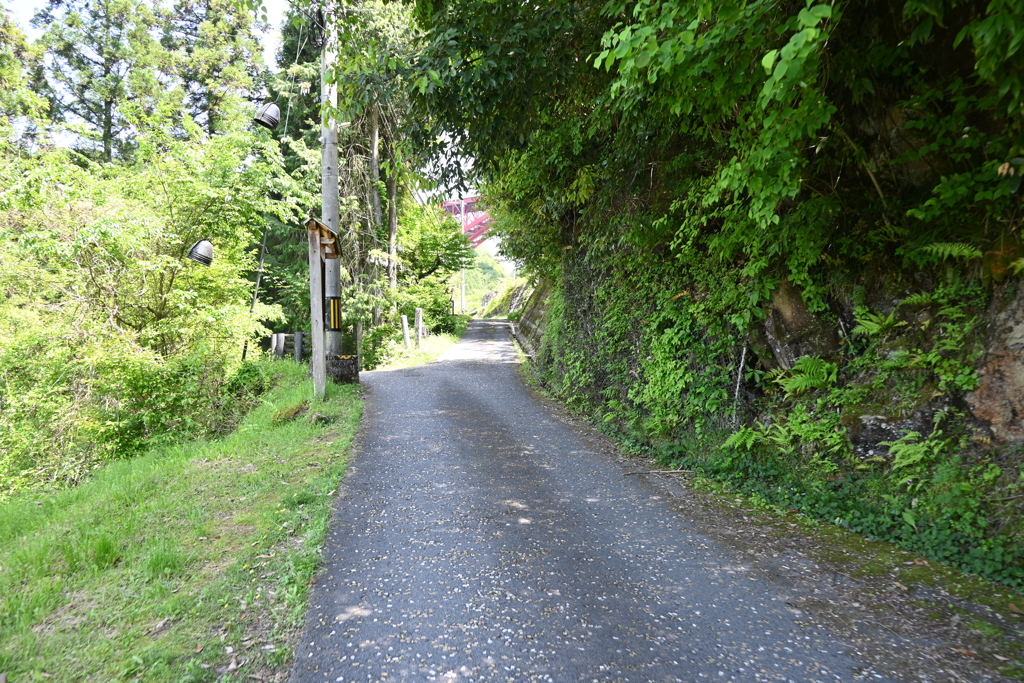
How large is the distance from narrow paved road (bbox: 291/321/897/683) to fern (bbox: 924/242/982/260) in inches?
97.4

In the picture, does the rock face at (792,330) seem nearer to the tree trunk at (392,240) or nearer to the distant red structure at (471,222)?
the tree trunk at (392,240)

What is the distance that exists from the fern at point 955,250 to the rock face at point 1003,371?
0.28 meters

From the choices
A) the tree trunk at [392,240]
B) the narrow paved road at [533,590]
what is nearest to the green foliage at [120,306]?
the narrow paved road at [533,590]

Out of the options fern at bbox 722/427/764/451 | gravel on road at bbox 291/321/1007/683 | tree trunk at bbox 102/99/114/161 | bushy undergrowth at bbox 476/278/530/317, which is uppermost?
tree trunk at bbox 102/99/114/161

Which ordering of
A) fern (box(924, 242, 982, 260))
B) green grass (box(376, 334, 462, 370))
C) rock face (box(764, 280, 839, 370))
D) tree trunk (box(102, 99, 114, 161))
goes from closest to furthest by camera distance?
fern (box(924, 242, 982, 260))
rock face (box(764, 280, 839, 370))
green grass (box(376, 334, 462, 370))
tree trunk (box(102, 99, 114, 161))

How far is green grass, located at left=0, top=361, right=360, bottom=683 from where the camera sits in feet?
7.95

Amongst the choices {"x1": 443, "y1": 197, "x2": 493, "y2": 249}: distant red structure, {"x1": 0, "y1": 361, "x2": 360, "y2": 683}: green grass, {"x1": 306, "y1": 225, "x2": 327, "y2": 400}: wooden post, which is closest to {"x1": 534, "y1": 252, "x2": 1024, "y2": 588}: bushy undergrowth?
{"x1": 0, "y1": 361, "x2": 360, "y2": 683}: green grass

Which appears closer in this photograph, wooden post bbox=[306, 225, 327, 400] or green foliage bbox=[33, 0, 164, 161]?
wooden post bbox=[306, 225, 327, 400]

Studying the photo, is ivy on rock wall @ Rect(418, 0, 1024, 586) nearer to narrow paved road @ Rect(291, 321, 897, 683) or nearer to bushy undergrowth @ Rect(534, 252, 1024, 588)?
bushy undergrowth @ Rect(534, 252, 1024, 588)

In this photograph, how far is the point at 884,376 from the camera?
3.79 meters

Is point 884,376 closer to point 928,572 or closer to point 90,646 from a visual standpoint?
point 928,572

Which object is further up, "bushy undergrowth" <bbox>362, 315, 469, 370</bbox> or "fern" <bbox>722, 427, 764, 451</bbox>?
"bushy undergrowth" <bbox>362, 315, 469, 370</bbox>

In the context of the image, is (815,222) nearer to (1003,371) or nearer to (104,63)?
(1003,371)

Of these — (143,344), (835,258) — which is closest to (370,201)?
(143,344)
